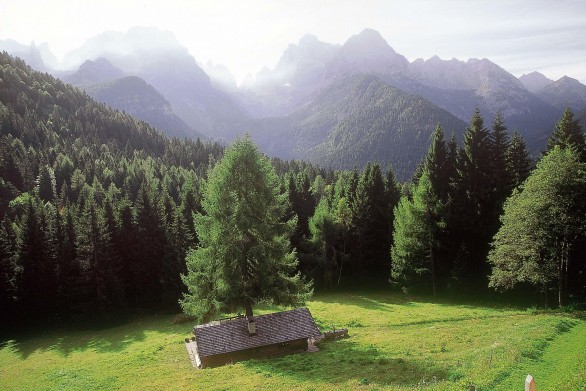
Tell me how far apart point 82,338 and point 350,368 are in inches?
1555

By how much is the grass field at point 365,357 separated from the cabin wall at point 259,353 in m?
1.65

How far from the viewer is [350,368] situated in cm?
2494

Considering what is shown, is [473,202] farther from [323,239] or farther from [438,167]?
[323,239]

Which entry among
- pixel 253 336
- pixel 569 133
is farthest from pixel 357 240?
pixel 253 336

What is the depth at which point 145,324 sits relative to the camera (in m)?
54.5

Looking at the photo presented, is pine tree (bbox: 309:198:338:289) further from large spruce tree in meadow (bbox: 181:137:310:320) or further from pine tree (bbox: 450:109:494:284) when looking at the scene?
large spruce tree in meadow (bbox: 181:137:310:320)

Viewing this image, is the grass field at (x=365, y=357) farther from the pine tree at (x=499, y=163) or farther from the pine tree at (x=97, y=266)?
the pine tree at (x=499, y=163)

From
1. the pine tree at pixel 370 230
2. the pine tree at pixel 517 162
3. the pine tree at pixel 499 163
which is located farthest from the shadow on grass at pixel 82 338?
the pine tree at pixel 517 162

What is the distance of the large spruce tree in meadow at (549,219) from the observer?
123 ft

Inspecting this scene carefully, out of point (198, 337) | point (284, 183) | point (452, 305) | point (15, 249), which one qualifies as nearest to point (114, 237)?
point (15, 249)

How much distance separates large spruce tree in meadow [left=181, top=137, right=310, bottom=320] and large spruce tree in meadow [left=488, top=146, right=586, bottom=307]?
73.0 feet

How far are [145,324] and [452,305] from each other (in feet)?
127

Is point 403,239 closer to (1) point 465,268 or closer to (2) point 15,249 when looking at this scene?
(1) point 465,268

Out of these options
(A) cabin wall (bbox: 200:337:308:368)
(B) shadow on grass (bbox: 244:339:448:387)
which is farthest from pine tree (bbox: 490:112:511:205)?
(A) cabin wall (bbox: 200:337:308:368)
